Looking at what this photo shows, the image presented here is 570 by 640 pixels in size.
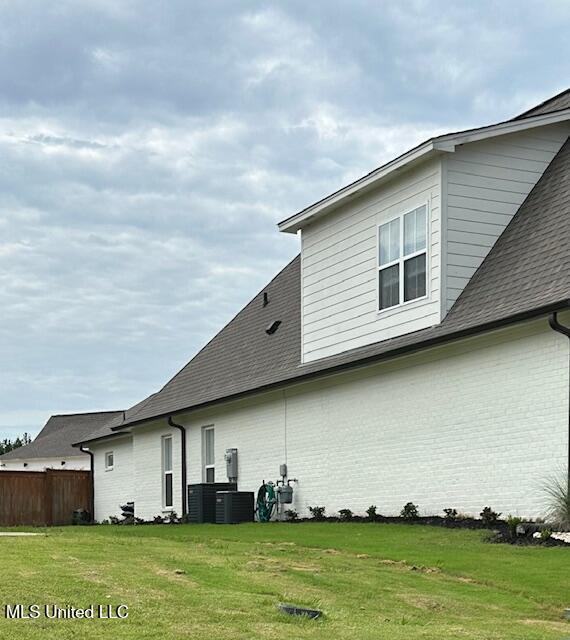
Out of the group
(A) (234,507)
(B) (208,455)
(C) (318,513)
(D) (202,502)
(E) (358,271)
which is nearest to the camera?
(E) (358,271)

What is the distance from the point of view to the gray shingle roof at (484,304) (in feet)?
51.4

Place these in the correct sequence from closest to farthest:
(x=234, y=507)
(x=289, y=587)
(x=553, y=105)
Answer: (x=289, y=587) → (x=553, y=105) → (x=234, y=507)

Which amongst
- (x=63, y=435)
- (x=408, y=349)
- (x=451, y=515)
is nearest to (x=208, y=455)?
(x=408, y=349)

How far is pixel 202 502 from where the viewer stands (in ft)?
75.9

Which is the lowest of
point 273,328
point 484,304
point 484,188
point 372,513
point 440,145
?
point 372,513

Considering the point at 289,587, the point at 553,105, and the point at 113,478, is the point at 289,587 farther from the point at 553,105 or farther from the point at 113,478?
the point at 113,478

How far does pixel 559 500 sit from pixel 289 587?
5.79 metres

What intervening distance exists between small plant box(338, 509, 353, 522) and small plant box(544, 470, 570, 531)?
5.13 metres

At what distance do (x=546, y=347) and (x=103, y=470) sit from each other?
21.8 meters

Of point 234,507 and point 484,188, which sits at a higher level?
point 484,188

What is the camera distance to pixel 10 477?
105 ft

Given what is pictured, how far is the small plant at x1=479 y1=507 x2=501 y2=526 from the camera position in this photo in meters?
15.8

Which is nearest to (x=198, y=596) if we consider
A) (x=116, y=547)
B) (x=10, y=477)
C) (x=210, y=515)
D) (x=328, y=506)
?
(x=116, y=547)

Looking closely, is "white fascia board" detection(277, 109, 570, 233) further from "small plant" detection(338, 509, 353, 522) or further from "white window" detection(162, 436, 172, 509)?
"white window" detection(162, 436, 172, 509)
